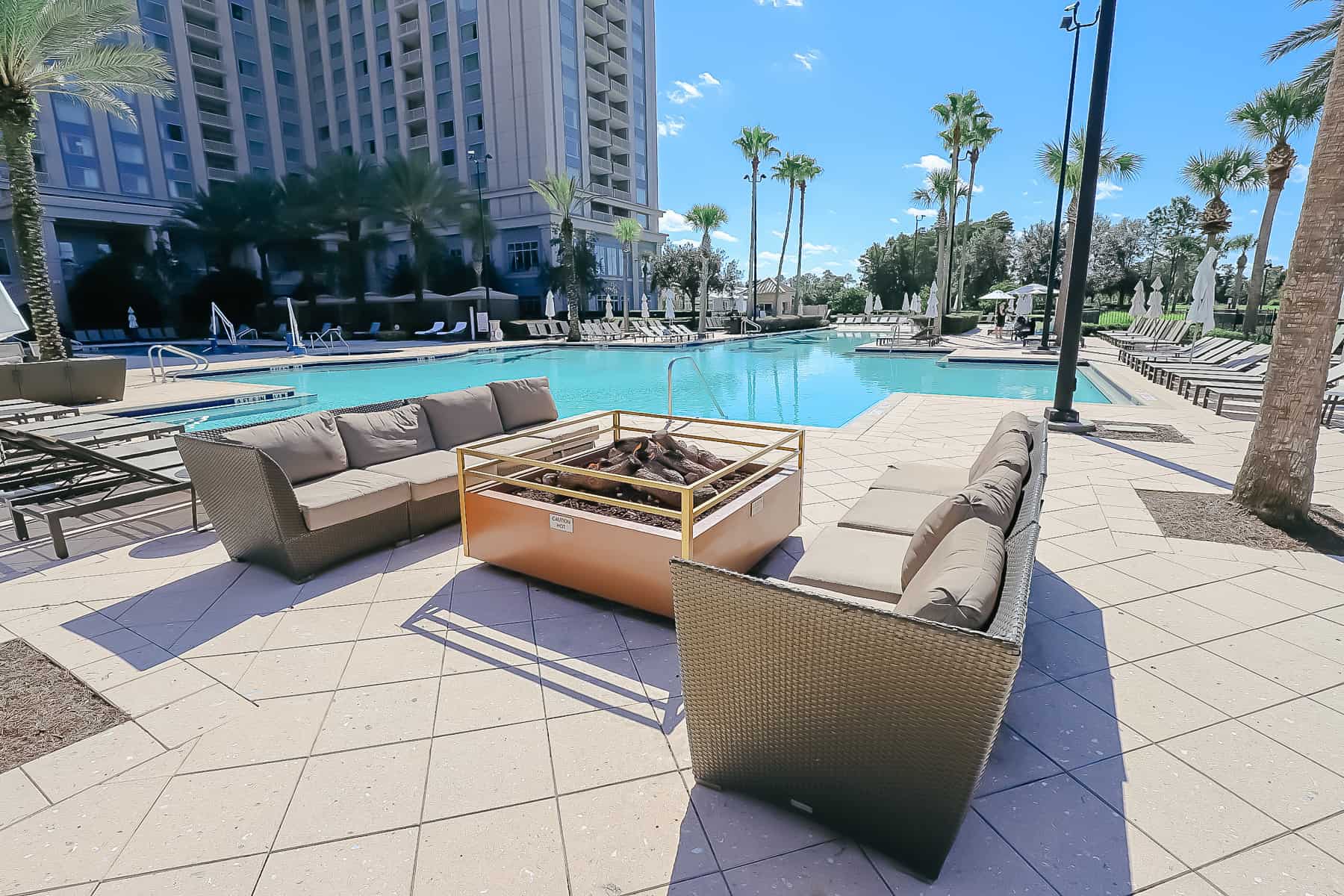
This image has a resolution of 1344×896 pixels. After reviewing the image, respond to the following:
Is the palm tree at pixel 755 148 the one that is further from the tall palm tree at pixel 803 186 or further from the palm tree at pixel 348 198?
the palm tree at pixel 348 198

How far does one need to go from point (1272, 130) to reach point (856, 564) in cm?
2578

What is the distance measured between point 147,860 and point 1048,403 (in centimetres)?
1145

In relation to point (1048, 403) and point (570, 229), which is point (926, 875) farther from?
point (570, 229)

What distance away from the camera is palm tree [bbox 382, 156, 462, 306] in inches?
1207

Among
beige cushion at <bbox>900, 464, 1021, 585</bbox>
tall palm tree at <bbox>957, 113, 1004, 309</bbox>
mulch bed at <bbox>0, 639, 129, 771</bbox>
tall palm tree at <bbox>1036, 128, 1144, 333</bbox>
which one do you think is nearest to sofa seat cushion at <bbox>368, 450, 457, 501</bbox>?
mulch bed at <bbox>0, 639, 129, 771</bbox>

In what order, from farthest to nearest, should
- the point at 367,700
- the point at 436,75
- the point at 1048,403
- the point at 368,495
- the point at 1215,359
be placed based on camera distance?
the point at 436,75 < the point at 1215,359 < the point at 1048,403 < the point at 368,495 < the point at 367,700

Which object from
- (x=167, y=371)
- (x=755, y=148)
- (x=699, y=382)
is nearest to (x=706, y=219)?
(x=755, y=148)

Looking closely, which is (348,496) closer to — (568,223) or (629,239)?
(568,223)

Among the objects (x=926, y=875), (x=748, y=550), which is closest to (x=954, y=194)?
(x=748, y=550)

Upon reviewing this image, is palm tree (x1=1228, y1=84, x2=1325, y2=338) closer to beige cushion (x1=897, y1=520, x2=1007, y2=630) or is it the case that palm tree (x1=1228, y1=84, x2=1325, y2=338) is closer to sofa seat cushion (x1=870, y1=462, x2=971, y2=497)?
sofa seat cushion (x1=870, y1=462, x2=971, y2=497)

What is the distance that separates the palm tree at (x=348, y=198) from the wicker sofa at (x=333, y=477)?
99.2 ft

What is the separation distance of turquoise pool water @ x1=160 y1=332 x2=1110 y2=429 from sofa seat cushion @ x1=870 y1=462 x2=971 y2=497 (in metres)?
5.22

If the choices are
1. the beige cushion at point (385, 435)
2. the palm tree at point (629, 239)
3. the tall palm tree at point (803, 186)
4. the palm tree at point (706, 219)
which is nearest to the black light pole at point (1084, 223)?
the beige cushion at point (385, 435)

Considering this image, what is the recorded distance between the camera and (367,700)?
2451 mm
